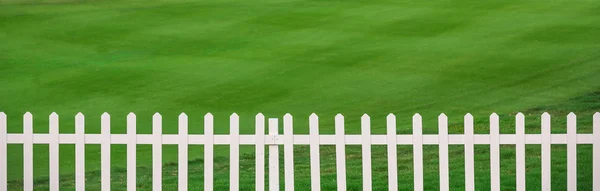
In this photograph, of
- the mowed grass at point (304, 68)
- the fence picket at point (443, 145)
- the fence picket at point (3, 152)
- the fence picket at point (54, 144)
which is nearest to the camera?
the fence picket at point (443, 145)

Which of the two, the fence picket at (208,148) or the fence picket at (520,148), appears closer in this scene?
the fence picket at (520,148)

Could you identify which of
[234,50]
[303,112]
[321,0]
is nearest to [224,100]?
[303,112]

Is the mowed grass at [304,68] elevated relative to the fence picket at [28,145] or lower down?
elevated

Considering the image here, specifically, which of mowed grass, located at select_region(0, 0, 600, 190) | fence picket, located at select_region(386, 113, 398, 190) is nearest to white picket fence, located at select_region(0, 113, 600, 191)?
fence picket, located at select_region(386, 113, 398, 190)

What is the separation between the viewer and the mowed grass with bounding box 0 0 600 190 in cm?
1767

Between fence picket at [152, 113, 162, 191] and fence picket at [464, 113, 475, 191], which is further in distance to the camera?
fence picket at [152, 113, 162, 191]

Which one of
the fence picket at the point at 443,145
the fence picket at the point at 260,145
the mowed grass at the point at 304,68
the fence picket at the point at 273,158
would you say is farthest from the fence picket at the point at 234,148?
the mowed grass at the point at 304,68

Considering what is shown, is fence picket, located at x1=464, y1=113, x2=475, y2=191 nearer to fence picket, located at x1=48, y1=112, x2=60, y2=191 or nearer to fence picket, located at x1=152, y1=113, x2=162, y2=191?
fence picket, located at x1=152, y1=113, x2=162, y2=191

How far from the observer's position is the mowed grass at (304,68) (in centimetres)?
1767

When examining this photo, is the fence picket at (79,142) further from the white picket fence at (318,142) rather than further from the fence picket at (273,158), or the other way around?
the fence picket at (273,158)

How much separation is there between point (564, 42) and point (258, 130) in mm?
15480

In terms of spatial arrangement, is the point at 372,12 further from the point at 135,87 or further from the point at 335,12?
the point at 135,87

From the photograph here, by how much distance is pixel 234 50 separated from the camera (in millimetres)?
25141

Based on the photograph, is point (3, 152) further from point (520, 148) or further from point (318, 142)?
point (520, 148)
